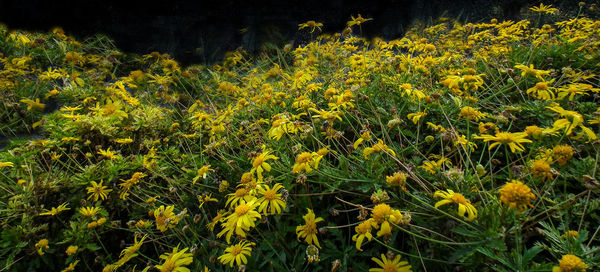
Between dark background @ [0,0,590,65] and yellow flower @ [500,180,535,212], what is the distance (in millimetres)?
2589

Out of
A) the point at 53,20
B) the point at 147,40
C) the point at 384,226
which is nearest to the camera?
the point at 384,226

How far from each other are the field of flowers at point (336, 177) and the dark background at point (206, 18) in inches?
13.2

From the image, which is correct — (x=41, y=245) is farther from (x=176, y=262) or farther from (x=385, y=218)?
(x=385, y=218)

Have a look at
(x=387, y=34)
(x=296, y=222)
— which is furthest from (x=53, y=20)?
(x=387, y=34)

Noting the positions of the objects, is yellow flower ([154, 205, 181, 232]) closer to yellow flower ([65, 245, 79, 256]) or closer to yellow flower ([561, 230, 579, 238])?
yellow flower ([65, 245, 79, 256])

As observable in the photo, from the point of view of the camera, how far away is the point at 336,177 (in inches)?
48.6

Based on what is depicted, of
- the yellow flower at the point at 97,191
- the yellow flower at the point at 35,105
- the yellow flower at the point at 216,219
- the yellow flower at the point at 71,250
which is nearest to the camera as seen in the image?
the yellow flower at the point at 216,219

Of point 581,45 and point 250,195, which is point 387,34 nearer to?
point 581,45

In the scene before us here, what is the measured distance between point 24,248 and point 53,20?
1468 mm

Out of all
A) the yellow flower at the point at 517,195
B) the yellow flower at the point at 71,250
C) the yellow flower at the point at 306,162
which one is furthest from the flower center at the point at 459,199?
the yellow flower at the point at 71,250

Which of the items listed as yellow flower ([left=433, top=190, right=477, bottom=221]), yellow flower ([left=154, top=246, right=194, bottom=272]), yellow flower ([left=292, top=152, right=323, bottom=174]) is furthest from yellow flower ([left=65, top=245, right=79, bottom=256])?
yellow flower ([left=433, top=190, right=477, bottom=221])

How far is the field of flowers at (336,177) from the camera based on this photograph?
0.98 metres

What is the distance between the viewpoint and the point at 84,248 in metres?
1.53

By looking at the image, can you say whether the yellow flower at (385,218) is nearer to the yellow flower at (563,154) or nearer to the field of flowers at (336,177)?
the field of flowers at (336,177)
